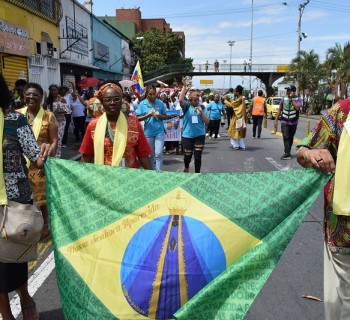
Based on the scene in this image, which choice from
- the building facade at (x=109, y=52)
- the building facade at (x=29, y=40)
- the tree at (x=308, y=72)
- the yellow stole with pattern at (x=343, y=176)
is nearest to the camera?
the yellow stole with pattern at (x=343, y=176)

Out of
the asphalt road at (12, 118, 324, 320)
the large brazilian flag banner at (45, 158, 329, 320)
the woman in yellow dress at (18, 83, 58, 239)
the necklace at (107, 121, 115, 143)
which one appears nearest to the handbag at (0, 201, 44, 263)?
the large brazilian flag banner at (45, 158, 329, 320)

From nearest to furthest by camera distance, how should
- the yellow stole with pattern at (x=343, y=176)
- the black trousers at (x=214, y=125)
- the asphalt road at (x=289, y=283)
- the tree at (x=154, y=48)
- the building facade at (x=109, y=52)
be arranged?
the yellow stole with pattern at (x=343, y=176), the asphalt road at (x=289, y=283), the black trousers at (x=214, y=125), the building facade at (x=109, y=52), the tree at (x=154, y=48)

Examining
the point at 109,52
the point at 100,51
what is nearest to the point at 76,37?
the point at 100,51

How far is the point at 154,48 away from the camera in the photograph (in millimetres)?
51469

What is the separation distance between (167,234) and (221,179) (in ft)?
1.42

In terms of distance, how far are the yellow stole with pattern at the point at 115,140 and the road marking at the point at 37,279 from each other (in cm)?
134

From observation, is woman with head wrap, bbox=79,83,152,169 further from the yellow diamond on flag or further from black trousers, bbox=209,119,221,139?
black trousers, bbox=209,119,221,139

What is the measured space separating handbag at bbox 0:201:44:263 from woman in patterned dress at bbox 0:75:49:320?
0.08 m

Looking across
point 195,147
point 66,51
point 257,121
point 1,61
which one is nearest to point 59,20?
point 66,51

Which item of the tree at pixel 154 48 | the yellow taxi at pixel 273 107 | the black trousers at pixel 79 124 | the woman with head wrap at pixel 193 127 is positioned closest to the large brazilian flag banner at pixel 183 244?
the woman with head wrap at pixel 193 127

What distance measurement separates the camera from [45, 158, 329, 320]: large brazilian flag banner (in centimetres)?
229

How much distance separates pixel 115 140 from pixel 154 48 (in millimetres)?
49741

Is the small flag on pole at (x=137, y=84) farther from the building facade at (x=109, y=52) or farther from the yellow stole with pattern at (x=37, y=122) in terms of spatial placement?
the building facade at (x=109, y=52)

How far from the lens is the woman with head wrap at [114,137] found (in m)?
3.61
